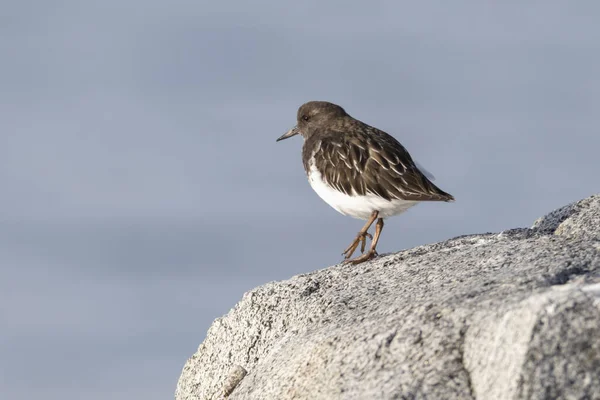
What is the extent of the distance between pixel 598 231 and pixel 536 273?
2.54 meters

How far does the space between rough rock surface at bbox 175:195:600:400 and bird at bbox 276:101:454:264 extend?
44.0 inches

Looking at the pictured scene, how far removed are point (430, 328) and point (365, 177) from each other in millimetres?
5017

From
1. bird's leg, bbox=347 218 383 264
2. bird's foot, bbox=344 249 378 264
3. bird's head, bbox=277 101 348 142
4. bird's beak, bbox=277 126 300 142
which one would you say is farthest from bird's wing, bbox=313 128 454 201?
bird's beak, bbox=277 126 300 142

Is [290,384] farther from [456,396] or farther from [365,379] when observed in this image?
[456,396]

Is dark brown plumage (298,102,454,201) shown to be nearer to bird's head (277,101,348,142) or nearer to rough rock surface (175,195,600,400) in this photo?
bird's head (277,101,348,142)

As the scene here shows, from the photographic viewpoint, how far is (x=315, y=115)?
13.9m

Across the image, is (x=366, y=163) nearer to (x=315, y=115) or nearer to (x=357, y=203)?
(x=357, y=203)

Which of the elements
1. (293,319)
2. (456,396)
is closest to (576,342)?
(456,396)

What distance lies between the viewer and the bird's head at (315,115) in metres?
13.7

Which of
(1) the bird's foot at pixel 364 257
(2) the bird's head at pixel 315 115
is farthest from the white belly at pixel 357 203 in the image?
(2) the bird's head at pixel 315 115

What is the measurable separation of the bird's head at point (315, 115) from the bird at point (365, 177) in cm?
70

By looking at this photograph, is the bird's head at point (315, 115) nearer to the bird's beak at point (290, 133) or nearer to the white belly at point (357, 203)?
the bird's beak at point (290, 133)

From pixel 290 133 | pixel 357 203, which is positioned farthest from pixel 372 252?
pixel 290 133

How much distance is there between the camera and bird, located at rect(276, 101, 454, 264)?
452 inches
